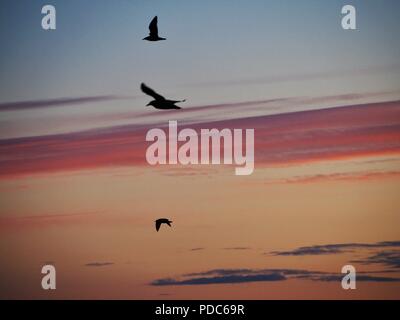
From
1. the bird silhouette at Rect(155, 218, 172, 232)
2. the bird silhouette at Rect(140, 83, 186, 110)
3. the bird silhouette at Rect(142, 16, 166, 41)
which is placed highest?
the bird silhouette at Rect(142, 16, 166, 41)

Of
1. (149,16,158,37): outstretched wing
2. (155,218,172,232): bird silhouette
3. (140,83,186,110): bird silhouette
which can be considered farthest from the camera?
(155,218,172,232): bird silhouette

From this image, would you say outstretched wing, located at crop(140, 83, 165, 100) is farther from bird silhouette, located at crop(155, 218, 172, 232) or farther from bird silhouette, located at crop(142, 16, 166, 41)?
bird silhouette, located at crop(155, 218, 172, 232)

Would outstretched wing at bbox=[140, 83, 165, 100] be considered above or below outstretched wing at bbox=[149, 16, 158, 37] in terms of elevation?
below

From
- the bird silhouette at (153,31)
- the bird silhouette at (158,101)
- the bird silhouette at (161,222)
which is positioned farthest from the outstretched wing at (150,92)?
the bird silhouette at (161,222)

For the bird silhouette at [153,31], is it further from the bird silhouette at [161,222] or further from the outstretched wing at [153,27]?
the bird silhouette at [161,222]

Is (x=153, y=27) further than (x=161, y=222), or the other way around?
(x=161, y=222)

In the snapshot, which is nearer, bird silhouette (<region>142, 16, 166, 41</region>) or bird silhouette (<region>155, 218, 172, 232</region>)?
bird silhouette (<region>142, 16, 166, 41</region>)

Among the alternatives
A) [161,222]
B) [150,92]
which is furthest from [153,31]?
[161,222]

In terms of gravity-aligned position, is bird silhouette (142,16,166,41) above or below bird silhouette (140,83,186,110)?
above

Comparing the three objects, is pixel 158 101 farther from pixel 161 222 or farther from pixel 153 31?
pixel 161 222

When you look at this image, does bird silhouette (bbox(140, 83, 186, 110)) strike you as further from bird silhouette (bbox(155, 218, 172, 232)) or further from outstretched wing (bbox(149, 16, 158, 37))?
bird silhouette (bbox(155, 218, 172, 232))

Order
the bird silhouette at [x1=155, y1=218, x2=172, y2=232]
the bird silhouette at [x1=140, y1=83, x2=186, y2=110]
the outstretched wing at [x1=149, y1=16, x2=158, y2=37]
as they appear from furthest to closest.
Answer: the bird silhouette at [x1=155, y1=218, x2=172, y2=232] → the outstretched wing at [x1=149, y1=16, x2=158, y2=37] → the bird silhouette at [x1=140, y1=83, x2=186, y2=110]

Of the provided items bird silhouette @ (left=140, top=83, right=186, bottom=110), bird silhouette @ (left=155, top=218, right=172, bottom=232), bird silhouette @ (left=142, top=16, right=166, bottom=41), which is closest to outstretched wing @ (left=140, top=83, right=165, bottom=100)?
bird silhouette @ (left=140, top=83, right=186, bottom=110)

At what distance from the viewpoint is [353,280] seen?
26.4 meters
